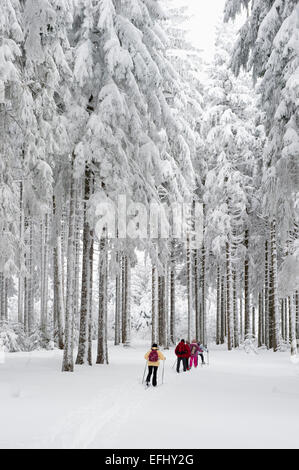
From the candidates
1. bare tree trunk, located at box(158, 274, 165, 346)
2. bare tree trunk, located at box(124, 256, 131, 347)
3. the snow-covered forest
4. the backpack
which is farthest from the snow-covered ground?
bare tree trunk, located at box(158, 274, 165, 346)

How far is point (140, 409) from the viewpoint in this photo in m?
9.38

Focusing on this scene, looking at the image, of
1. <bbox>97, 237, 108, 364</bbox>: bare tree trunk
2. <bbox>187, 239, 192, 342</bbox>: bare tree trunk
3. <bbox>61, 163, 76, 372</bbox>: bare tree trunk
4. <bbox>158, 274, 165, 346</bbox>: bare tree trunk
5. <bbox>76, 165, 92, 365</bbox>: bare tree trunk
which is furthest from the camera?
<bbox>158, 274, 165, 346</bbox>: bare tree trunk

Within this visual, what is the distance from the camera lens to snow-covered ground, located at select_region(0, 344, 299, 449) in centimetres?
679

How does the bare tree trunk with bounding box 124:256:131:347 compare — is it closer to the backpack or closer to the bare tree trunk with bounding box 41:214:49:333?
the bare tree trunk with bounding box 41:214:49:333

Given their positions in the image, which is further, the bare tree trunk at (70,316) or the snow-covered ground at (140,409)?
the bare tree trunk at (70,316)

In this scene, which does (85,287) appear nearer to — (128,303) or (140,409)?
(140,409)

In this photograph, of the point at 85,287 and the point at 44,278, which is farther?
the point at 44,278

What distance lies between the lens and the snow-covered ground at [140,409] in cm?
679

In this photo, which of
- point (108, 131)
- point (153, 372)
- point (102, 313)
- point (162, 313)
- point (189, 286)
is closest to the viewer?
point (153, 372)

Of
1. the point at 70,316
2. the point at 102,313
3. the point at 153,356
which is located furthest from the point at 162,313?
the point at 153,356

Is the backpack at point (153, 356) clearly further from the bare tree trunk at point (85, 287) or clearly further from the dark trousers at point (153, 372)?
the bare tree trunk at point (85, 287)

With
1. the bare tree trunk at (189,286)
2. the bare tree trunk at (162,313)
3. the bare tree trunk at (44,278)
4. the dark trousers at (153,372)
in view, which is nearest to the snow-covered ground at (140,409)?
the dark trousers at (153,372)

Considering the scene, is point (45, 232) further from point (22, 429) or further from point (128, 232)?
point (22, 429)

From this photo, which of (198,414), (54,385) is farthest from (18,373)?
(198,414)
